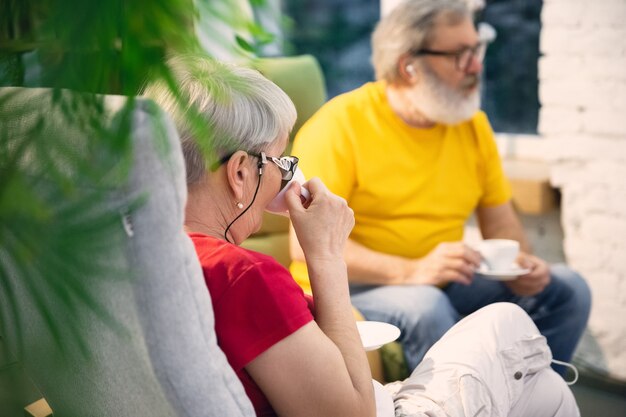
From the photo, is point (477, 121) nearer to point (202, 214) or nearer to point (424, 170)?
point (424, 170)

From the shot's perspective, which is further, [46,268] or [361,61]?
[361,61]

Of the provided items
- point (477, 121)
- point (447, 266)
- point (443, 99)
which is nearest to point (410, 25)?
point (443, 99)

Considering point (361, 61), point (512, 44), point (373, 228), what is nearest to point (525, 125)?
point (512, 44)

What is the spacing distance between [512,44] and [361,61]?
0.69 m

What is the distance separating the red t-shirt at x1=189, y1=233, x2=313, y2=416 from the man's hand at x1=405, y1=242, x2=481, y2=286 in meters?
1.18

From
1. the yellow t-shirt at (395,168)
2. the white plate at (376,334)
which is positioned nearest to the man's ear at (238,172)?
the white plate at (376,334)

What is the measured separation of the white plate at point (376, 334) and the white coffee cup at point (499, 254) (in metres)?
0.88

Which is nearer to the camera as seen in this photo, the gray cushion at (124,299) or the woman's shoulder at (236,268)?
the gray cushion at (124,299)

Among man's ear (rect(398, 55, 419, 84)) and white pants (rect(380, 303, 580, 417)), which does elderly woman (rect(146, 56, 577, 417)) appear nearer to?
white pants (rect(380, 303, 580, 417))

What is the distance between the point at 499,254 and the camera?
223cm

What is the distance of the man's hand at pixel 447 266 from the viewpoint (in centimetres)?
225

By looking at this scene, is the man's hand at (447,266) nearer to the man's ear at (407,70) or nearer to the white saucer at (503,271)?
the white saucer at (503,271)

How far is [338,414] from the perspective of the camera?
112cm

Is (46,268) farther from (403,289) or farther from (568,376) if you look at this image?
(568,376)
